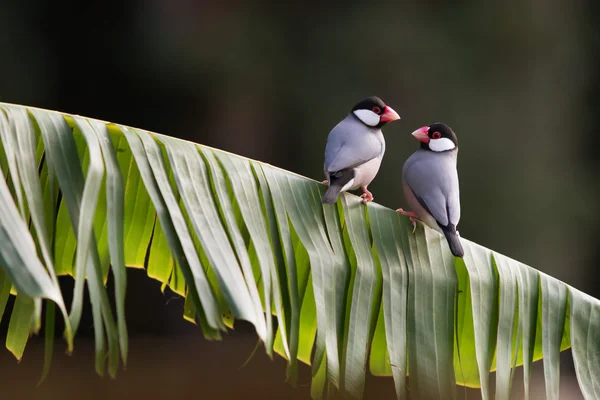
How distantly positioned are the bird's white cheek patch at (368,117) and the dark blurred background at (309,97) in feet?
5.99

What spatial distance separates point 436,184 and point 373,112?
371 mm

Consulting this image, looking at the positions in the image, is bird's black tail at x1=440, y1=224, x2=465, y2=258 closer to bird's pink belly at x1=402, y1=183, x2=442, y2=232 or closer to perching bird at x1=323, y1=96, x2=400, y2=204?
bird's pink belly at x1=402, y1=183, x2=442, y2=232

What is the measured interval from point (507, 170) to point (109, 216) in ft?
10.7

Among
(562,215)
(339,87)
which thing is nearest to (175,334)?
(339,87)

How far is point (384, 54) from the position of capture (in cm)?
393

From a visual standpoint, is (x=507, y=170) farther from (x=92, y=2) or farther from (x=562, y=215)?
(x=92, y=2)

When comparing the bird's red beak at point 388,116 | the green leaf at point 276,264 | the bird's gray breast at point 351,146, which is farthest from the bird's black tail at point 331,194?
the bird's red beak at point 388,116

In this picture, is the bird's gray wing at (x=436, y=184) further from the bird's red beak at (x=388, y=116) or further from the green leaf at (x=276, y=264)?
the bird's red beak at (x=388, y=116)

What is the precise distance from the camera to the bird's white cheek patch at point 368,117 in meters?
1.95

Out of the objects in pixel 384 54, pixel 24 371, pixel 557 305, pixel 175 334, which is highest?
pixel 384 54

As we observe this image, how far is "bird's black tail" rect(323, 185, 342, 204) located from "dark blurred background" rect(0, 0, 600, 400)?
2.33 metres

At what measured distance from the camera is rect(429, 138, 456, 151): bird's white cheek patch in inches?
73.0

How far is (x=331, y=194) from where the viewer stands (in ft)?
4.83

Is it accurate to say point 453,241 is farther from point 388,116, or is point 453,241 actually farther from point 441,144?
point 388,116
